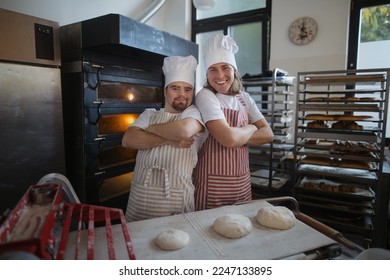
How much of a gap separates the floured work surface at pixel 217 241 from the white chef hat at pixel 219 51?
719mm

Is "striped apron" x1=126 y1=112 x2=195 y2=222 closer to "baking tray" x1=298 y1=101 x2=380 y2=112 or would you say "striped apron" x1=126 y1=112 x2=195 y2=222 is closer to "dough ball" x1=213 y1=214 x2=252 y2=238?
"dough ball" x1=213 y1=214 x2=252 y2=238

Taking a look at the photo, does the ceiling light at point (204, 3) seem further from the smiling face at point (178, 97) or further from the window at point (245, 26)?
the smiling face at point (178, 97)

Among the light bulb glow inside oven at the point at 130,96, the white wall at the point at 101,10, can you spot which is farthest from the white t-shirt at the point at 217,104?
the white wall at the point at 101,10

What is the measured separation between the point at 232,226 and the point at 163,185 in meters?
0.39

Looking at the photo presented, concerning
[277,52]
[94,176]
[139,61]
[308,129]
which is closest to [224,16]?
[277,52]

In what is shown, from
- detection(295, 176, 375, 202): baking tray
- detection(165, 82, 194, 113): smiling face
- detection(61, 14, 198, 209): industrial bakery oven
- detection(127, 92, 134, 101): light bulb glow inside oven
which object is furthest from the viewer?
detection(127, 92, 134, 101): light bulb glow inside oven

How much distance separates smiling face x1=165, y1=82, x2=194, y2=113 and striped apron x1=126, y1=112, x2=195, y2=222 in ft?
0.62

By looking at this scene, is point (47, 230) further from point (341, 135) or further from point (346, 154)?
point (346, 154)

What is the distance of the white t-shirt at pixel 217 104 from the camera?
1.13 metres

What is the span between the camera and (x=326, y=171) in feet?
6.88

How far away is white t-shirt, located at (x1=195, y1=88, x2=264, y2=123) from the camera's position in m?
1.13

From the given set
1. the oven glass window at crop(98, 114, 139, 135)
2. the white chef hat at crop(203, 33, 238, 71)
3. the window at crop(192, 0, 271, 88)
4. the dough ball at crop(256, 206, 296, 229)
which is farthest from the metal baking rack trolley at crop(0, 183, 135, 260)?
the window at crop(192, 0, 271, 88)

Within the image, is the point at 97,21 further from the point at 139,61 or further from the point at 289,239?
the point at 289,239
